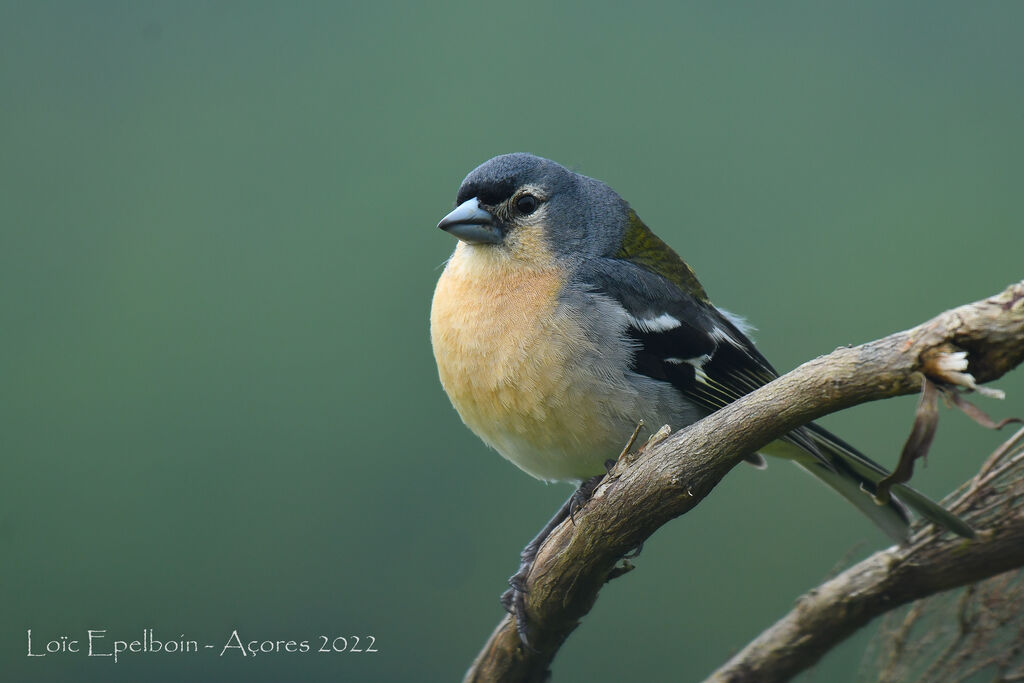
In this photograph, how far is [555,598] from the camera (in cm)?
265

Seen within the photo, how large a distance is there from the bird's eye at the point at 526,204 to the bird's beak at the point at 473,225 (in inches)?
4.4

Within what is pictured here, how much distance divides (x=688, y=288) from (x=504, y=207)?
719 millimetres

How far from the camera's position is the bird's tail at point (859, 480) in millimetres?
2684

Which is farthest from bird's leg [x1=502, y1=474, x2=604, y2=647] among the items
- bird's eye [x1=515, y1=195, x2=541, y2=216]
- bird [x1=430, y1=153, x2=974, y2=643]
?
bird's eye [x1=515, y1=195, x2=541, y2=216]

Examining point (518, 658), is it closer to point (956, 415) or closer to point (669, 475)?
point (669, 475)

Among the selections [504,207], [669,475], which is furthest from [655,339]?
[669,475]

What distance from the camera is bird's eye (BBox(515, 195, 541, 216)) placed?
11.4 ft

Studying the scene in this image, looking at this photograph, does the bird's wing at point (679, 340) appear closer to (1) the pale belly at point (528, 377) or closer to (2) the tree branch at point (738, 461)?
(1) the pale belly at point (528, 377)

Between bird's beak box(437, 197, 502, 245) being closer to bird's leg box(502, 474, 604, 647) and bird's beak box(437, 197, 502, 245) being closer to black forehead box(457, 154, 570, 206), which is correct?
black forehead box(457, 154, 570, 206)

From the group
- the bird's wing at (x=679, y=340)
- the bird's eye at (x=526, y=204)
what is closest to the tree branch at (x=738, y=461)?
the bird's wing at (x=679, y=340)

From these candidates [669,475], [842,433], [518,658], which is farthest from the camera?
[842,433]

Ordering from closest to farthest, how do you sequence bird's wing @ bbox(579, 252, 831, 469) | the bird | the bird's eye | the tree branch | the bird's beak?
the tree branch → the bird → bird's wing @ bbox(579, 252, 831, 469) → the bird's beak → the bird's eye

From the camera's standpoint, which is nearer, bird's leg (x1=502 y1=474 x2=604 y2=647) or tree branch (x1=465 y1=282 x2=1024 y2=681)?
tree branch (x1=465 y1=282 x2=1024 y2=681)

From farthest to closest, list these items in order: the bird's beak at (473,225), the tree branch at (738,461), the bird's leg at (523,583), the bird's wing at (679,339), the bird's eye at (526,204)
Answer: the bird's eye at (526,204) < the bird's beak at (473,225) < the bird's wing at (679,339) < the bird's leg at (523,583) < the tree branch at (738,461)
